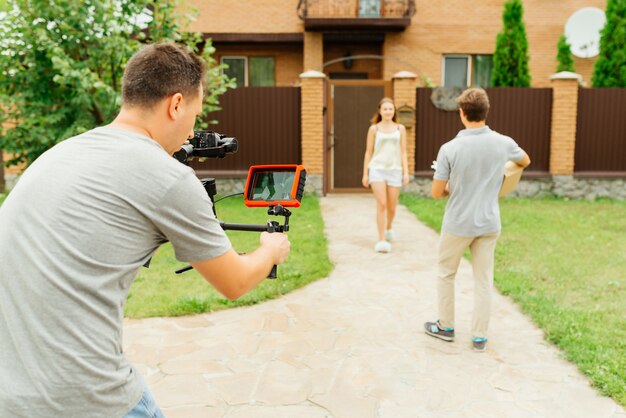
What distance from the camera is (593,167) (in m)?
14.0

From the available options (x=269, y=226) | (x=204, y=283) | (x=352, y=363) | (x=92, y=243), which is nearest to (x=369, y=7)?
(x=204, y=283)

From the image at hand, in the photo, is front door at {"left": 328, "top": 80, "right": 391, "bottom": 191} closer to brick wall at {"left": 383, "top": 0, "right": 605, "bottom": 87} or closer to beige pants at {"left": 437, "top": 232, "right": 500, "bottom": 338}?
brick wall at {"left": 383, "top": 0, "right": 605, "bottom": 87}

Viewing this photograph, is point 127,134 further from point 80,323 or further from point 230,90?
point 230,90

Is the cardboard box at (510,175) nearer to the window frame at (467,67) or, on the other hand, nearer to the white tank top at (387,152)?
the white tank top at (387,152)

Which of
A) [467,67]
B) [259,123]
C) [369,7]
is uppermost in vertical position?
[369,7]

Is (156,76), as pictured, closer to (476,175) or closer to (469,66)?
(476,175)

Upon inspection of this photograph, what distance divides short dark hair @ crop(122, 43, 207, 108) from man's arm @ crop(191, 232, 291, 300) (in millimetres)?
470

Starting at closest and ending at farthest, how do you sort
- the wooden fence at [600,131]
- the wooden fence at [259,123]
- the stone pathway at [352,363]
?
the stone pathway at [352,363]
the wooden fence at [259,123]
the wooden fence at [600,131]

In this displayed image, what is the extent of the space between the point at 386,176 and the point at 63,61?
14.8 ft

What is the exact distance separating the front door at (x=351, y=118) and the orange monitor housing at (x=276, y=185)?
11.5 meters

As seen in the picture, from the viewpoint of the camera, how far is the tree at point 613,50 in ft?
52.7

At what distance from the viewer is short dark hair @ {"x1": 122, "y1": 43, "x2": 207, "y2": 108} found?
1.72 metres

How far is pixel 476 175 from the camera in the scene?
4.45m

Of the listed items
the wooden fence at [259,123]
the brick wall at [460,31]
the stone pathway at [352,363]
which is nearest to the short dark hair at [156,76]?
the stone pathway at [352,363]
